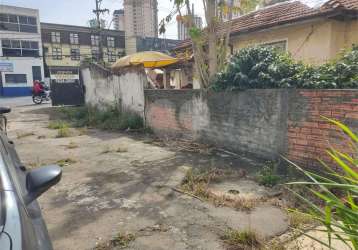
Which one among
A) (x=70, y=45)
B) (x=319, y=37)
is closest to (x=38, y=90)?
(x=319, y=37)

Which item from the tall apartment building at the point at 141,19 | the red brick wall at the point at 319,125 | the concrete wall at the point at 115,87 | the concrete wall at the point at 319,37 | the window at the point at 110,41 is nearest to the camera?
the red brick wall at the point at 319,125

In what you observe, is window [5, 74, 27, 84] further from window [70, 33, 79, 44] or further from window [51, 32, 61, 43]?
window [70, 33, 79, 44]

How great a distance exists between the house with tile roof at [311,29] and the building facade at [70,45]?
31.4 m

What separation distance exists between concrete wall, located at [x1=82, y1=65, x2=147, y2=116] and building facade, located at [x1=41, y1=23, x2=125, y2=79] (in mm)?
25130

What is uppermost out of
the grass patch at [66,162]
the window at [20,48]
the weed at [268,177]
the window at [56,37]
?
the window at [56,37]

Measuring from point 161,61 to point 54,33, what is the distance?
1358 inches

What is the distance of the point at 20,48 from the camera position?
32.0 m

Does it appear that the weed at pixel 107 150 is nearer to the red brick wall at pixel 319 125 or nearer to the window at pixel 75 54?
the red brick wall at pixel 319 125

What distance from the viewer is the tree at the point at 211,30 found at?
6.37m

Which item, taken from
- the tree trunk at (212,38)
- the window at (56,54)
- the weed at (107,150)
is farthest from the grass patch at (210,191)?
the window at (56,54)

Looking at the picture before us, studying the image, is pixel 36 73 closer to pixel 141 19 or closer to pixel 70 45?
pixel 70 45

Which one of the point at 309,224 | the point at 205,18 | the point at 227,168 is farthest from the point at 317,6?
the point at 309,224

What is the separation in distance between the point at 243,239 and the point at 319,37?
6868 mm

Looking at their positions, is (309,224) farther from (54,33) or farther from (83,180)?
(54,33)
